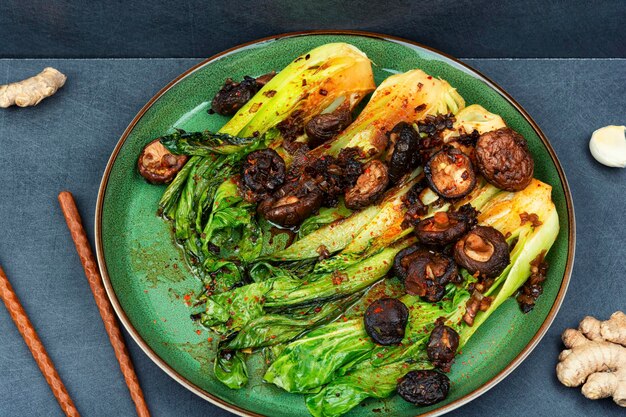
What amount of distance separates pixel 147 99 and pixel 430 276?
6.83 feet

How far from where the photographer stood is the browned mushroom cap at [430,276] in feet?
13.0

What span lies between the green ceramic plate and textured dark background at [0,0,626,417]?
0.93ft

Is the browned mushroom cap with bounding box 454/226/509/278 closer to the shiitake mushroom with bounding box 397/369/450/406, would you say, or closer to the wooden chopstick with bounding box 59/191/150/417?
the shiitake mushroom with bounding box 397/369/450/406

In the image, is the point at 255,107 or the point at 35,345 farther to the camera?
the point at 255,107

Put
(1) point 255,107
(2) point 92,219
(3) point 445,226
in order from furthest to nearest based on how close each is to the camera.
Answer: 1. (2) point 92,219
2. (1) point 255,107
3. (3) point 445,226

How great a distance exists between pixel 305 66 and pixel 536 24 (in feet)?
4.83

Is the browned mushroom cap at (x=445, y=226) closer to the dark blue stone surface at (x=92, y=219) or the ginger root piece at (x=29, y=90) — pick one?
the dark blue stone surface at (x=92, y=219)

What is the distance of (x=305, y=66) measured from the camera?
4.42 m

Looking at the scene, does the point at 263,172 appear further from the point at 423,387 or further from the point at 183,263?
the point at 423,387

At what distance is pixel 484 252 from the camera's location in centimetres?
392

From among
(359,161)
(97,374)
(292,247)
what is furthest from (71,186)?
(359,161)

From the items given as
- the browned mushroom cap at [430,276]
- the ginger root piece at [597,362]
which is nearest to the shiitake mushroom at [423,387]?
the browned mushroom cap at [430,276]

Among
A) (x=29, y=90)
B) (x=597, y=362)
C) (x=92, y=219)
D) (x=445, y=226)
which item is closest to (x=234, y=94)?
(x=92, y=219)

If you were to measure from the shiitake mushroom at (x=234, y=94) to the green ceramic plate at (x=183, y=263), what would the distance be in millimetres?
100
